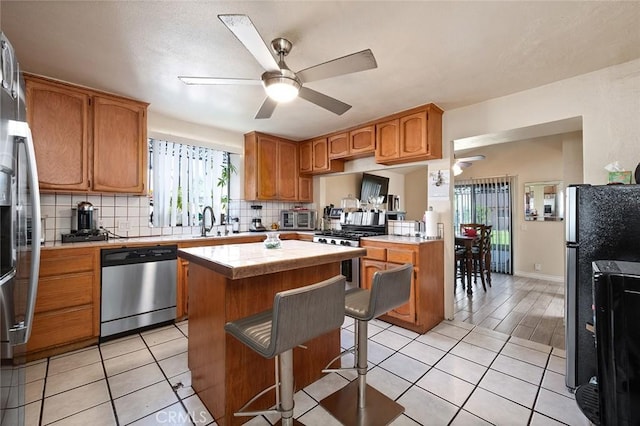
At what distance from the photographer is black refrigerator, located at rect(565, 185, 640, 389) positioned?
5.42 feet

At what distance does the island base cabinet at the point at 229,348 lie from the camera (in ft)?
4.99

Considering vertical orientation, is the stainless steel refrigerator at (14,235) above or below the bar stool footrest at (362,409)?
above

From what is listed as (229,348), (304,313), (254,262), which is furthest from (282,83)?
(229,348)

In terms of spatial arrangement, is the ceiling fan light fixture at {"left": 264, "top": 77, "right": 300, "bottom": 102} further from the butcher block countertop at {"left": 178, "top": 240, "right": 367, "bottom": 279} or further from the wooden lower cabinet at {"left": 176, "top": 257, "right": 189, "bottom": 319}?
the wooden lower cabinet at {"left": 176, "top": 257, "right": 189, "bottom": 319}

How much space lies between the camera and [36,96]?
7.84 feet

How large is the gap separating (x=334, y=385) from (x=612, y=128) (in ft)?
9.66

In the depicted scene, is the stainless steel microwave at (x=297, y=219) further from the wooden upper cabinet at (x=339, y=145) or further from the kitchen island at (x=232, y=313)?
the kitchen island at (x=232, y=313)

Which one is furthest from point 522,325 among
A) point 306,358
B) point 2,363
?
point 2,363

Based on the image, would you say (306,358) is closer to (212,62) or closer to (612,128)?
(212,62)

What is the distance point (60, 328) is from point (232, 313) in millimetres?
1942

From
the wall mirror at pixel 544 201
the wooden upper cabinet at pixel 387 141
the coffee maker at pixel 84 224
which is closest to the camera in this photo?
the coffee maker at pixel 84 224

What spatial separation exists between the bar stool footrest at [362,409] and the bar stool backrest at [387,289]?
0.63 meters

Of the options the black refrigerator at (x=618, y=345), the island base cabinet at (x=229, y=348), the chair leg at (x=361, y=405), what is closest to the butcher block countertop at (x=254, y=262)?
the island base cabinet at (x=229, y=348)

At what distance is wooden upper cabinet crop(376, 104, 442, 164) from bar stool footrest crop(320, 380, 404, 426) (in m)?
2.39
